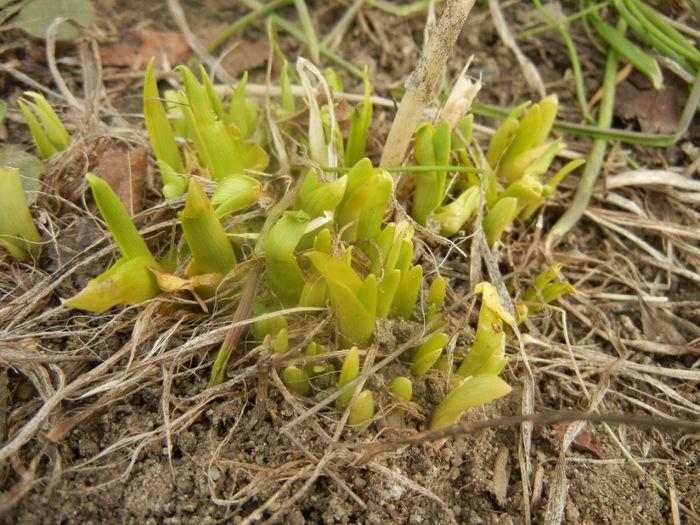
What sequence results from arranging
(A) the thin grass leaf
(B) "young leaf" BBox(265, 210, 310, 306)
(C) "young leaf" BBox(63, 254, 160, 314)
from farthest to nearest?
1. (A) the thin grass leaf
2. (B) "young leaf" BBox(265, 210, 310, 306)
3. (C) "young leaf" BBox(63, 254, 160, 314)

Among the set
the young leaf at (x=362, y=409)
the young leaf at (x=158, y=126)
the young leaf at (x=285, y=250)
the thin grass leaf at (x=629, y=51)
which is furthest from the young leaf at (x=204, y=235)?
the thin grass leaf at (x=629, y=51)

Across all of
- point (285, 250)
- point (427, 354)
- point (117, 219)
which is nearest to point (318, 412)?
point (427, 354)

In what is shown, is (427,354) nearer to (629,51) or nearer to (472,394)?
(472,394)

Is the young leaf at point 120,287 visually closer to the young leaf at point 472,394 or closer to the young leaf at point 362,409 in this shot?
the young leaf at point 362,409

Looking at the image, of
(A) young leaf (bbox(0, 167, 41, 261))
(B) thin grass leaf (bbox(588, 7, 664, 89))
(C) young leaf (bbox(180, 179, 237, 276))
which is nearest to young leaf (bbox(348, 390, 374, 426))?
(C) young leaf (bbox(180, 179, 237, 276))

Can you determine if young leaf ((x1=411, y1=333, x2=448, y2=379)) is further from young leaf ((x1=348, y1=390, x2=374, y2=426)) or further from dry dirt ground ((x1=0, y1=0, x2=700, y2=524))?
young leaf ((x1=348, y1=390, x2=374, y2=426))

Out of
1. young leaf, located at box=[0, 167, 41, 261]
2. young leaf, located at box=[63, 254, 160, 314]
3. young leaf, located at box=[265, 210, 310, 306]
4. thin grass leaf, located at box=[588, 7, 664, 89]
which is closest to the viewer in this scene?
young leaf, located at box=[63, 254, 160, 314]

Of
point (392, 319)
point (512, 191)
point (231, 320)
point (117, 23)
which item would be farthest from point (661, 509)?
Result: point (117, 23)

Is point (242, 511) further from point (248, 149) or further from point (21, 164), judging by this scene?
point (21, 164)
